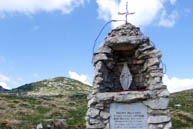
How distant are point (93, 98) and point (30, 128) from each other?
6.89 meters

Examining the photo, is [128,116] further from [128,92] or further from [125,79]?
[125,79]

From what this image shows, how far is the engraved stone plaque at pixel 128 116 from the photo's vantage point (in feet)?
26.0

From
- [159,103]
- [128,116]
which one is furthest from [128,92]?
[159,103]

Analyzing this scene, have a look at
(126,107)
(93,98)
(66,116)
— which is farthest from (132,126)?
(66,116)

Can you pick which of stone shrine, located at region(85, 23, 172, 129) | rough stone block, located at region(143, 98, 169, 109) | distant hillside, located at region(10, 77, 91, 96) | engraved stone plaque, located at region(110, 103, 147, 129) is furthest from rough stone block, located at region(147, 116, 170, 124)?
distant hillside, located at region(10, 77, 91, 96)

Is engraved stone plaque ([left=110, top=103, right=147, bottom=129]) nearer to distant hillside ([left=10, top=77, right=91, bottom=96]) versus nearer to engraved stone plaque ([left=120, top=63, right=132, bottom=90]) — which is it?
engraved stone plaque ([left=120, top=63, right=132, bottom=90])

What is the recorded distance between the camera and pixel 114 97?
798cm

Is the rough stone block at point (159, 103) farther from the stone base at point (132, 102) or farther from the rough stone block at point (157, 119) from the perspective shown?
the rough stone block at point (157, 119)

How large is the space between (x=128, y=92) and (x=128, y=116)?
0.79 meters

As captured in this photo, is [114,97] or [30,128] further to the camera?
[30,128]

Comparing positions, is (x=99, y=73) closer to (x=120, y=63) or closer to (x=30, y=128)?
(x=120, y=63)

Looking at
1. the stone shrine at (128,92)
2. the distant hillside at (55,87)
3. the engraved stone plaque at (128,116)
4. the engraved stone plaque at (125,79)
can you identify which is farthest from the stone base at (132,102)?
the distant hillside at (55,87)

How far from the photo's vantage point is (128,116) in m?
8.02

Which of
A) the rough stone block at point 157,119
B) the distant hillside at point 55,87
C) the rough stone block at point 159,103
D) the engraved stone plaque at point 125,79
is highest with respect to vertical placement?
the distant hillside at point 55,87
